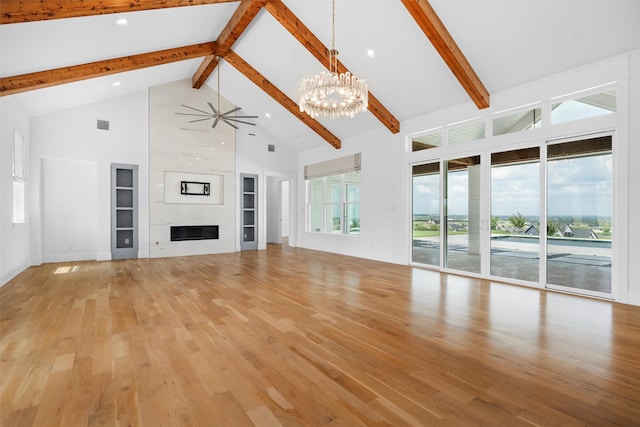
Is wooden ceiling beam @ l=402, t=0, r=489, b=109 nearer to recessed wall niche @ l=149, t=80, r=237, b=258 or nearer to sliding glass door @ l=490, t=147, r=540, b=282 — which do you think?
sliding glass door @ l=490, t=147, r=540, b=282

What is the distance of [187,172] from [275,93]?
3.29 metres

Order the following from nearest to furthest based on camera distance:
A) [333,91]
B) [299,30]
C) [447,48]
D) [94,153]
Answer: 1. [333,91]
2. [447,48]
3. [299,30]
4. [94,153]

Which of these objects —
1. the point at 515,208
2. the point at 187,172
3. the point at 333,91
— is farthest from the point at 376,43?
the point at 187,172

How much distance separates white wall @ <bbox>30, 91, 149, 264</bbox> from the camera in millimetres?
6797

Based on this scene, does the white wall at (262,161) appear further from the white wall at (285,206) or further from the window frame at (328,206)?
the white wall at (285,206)

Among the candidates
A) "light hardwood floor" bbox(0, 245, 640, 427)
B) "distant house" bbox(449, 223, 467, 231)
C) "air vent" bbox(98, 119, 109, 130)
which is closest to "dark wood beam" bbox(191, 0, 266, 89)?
"air vent" bbox(98, 119, 109, 130)

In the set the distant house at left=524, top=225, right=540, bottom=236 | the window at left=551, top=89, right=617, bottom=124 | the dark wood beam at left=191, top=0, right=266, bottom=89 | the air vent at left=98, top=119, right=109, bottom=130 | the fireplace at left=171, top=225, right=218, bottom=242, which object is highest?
the dark wood beam at left=191, top=0, right=266, bottom=89

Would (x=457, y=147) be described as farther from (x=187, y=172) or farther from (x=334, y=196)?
(x=187, y=172)

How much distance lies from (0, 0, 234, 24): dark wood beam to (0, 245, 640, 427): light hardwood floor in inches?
127

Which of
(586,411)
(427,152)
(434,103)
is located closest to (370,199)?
(427,152)

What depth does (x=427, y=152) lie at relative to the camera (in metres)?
6.48

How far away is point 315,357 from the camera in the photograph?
8.16 feet

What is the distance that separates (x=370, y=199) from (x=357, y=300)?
409cm

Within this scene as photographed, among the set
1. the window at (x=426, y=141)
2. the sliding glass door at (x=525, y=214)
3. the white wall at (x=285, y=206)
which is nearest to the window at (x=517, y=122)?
the sliding glass door at (x=525, y=214)
